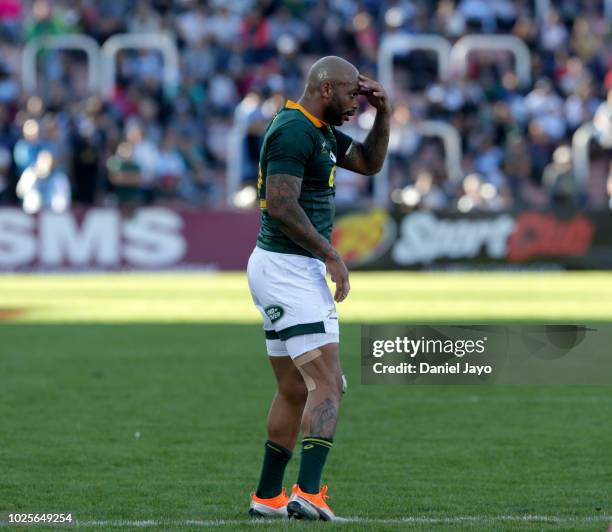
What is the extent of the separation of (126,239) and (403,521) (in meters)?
18.1

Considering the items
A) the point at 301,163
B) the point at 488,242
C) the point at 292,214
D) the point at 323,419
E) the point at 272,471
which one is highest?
the point at 301,163

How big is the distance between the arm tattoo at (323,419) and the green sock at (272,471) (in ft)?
1.12

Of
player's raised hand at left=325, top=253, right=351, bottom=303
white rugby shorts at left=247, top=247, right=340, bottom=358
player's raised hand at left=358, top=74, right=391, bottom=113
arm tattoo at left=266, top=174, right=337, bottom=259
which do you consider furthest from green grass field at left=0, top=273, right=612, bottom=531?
player's raised hand at left=358, top=74, right=391, bottom=113

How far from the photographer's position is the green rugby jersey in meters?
6.70

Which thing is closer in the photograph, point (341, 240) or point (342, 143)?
point (342, 143)

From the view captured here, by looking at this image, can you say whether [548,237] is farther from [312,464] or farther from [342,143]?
[312,464]

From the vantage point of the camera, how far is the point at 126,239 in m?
24.4

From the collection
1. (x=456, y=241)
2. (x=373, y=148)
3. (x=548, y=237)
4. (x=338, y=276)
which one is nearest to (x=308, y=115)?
(x=373, y=148)

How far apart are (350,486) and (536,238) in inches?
700

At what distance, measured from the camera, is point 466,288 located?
864 inches

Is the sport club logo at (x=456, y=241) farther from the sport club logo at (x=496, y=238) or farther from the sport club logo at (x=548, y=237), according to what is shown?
the sport club logo at (x=548, y=237)

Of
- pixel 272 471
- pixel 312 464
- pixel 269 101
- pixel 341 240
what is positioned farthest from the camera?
pixel 269 101

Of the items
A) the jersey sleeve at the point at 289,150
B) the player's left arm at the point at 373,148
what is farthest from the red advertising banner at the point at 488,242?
the jersey sleeve at the point at 289,150

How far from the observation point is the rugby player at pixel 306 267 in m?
6.70
